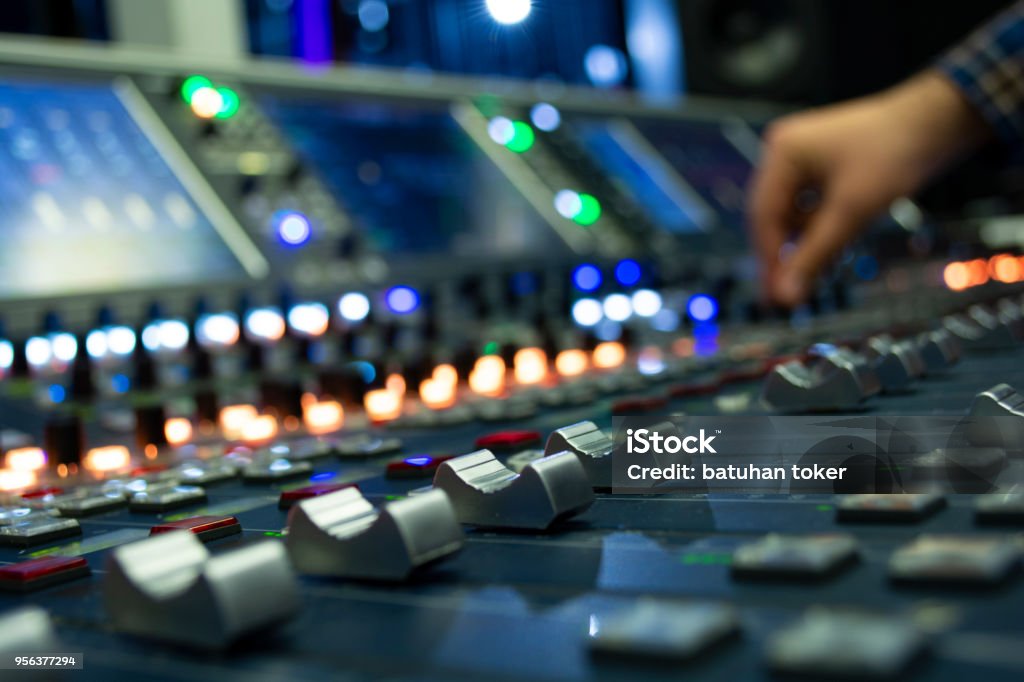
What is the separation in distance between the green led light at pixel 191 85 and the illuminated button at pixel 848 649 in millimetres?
2260

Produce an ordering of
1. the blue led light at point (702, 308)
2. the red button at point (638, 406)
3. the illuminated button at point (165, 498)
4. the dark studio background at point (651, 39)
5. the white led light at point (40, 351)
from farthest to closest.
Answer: the dark studio background at point (651, 39) < the blue led light at point (702, 308) < the white led light at point (40, 351) < the red button at point (638, 406) < the illuminated button at point (165, 498)

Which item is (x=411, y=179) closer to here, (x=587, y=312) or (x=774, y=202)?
(x=587, y=312)

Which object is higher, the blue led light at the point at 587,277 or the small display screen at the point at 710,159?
the small display screen at the point at 710,159

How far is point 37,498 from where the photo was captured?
999 millimetres

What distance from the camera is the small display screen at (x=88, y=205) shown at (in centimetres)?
192

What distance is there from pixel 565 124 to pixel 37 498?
8.35ft

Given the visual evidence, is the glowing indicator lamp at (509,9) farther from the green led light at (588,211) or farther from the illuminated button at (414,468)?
the illuminated button at (414,468)

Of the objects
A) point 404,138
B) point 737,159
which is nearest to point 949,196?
point 737,159

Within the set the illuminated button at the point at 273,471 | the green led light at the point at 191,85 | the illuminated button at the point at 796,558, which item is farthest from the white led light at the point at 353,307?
the illuminated button at the point at 796,558

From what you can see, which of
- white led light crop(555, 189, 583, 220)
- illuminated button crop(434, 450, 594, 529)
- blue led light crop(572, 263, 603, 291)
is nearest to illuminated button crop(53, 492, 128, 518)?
illuminated button crop(434, 450, 594, 529)

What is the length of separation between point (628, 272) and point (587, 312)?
28cm

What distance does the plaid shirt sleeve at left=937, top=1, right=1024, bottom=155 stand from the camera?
1799 mm

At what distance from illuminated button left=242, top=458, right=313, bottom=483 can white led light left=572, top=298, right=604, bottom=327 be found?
145 cm

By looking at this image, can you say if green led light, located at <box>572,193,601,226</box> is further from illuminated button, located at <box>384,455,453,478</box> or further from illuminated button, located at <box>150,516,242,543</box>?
illuminated button, located at <box>150,516,242,543</box>
